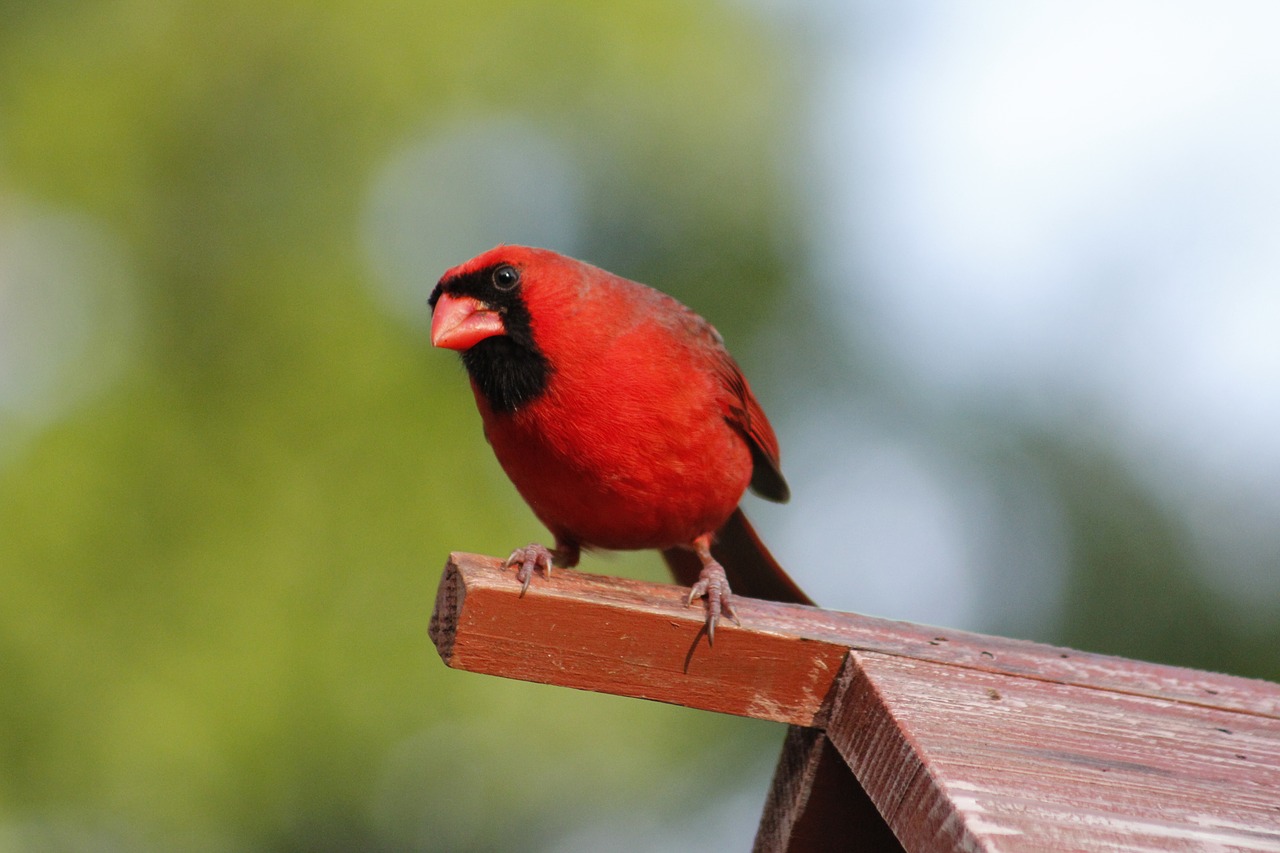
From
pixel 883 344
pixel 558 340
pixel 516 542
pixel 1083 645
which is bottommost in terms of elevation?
pixel 558 340

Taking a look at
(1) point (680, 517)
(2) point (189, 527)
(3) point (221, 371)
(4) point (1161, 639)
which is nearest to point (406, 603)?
(2) point (189, 527)

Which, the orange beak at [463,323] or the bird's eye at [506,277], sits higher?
the bird's eye at [506,277]

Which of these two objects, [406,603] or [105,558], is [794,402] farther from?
[105,558]

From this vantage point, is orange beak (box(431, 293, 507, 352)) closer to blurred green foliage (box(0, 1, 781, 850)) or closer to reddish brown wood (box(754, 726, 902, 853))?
reddish brown wood (box(754, 726, 902, 853))

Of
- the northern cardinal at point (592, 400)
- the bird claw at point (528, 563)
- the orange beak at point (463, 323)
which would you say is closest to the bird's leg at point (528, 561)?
the bird claw at point (528, 563)

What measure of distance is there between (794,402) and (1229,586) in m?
2.64

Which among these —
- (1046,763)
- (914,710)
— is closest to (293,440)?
(914,710)

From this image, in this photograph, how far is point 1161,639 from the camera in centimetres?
774

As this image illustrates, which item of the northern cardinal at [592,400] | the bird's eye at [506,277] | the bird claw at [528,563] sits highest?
the bird's eye at [506,277]

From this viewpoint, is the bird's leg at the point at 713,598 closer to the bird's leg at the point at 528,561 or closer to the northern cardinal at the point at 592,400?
the bird's leg at the point at 528,561

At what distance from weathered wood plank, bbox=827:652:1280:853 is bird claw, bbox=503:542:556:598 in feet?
1.65

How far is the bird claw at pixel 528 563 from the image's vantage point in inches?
77.9

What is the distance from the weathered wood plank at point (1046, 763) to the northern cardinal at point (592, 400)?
Result: 36.6 inches

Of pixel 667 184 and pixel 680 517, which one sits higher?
pixel 667 184
